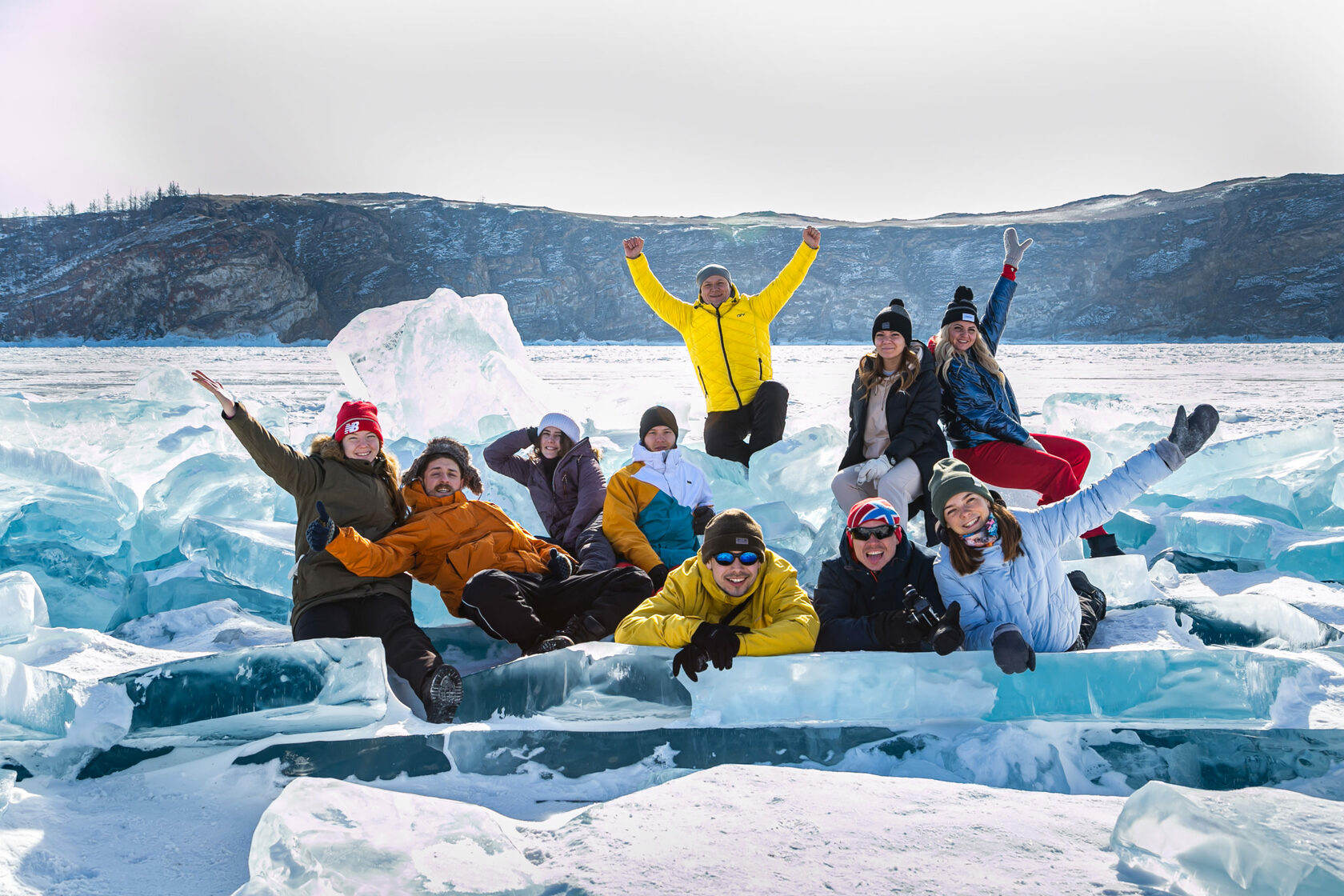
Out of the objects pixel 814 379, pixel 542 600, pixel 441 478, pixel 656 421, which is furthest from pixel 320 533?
pixel 814 379

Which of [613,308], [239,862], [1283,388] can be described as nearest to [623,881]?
[239,862]

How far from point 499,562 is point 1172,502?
4.27 meters

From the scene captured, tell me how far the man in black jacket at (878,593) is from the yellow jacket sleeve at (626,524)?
0.74 metres

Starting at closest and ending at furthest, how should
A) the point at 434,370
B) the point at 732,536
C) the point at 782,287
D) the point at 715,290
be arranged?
the point at 732,536 < the point at 715,290 < the point at 782,287 < the point at 434,370

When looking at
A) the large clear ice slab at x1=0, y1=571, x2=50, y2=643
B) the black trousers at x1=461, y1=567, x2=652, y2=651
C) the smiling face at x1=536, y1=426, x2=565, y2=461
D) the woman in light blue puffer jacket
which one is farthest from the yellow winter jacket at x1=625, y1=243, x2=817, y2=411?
the large clear ice slab at x1=0, y1=571, x2=50, y2=643

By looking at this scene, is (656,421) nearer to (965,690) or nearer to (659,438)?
(659,438)

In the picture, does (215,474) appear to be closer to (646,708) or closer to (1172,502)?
(646,708)

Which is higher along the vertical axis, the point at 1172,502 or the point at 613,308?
the point at 613,308

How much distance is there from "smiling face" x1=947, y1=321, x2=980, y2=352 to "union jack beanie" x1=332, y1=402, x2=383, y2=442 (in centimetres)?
221

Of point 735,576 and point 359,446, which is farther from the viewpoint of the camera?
point 359,446

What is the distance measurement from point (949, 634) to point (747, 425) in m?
2.31

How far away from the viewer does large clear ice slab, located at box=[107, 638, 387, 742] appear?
2.34 metres

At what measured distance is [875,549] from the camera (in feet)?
8.40

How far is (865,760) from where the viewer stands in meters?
2.29
